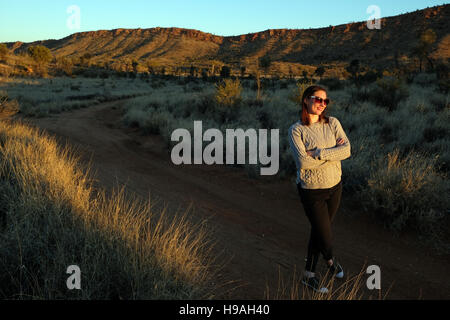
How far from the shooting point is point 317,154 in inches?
118

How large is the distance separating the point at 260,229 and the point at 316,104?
239 cm

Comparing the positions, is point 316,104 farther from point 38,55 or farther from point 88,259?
point 38,55

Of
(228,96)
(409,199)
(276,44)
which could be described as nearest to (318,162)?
(409,199)

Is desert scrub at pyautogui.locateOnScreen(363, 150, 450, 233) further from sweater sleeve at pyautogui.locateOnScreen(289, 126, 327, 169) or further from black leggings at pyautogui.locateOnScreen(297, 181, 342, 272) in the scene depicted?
sweater sleeve at pyautogui.locateOnScreen(289, 126, 327, 169)

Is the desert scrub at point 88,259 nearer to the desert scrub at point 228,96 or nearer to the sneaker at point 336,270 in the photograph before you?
the sneaker at point 336,270

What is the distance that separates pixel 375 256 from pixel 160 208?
11.1 ft

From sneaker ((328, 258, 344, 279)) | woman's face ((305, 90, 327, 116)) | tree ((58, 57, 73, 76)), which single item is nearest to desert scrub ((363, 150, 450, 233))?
sneaker ((328, 258, 344, 279))

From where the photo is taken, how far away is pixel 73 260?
8.61 ft

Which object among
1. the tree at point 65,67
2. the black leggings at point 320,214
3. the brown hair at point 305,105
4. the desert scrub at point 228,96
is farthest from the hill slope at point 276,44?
the black leggings at point 320,214

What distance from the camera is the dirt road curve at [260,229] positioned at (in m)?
3.46

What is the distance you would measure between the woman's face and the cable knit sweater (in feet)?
0.53

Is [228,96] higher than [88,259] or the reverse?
higher
